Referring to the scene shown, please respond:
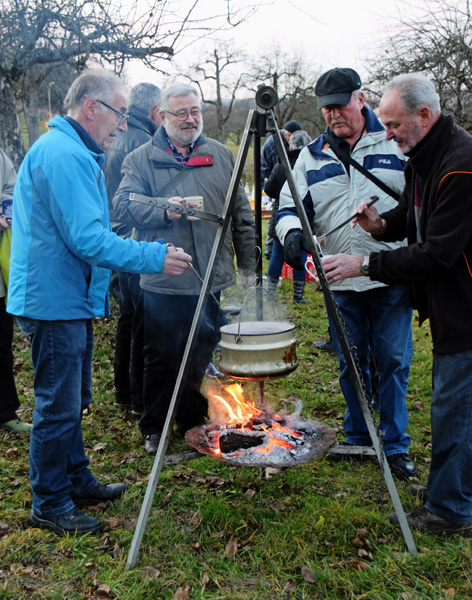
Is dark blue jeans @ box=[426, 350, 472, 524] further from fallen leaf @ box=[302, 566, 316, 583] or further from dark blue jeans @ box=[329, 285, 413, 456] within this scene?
fallen leaf @ box=[302, 566, 316, 583]

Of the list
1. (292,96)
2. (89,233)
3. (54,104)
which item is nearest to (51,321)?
(89,233)

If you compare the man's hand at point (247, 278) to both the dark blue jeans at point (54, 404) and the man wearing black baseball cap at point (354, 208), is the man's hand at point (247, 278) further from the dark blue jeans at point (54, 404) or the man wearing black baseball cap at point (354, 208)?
the dark blue jeans at point (54, 404)

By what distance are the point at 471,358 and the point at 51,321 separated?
2255 mm

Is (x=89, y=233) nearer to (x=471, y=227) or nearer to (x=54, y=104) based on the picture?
(x=471, y=227)

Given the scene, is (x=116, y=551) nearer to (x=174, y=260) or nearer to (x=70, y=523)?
(x=70, y=523)

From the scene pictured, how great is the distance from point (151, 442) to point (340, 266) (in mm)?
2208

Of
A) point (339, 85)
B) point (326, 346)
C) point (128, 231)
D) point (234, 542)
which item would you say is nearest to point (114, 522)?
point (234, 542)

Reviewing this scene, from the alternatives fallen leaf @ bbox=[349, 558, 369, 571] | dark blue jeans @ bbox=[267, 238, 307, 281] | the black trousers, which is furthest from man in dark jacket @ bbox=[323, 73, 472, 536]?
dark blue jeans @ bbox=[267, 238, 307, 281]

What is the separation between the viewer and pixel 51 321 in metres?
2.81

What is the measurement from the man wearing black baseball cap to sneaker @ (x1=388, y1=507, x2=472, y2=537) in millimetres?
568

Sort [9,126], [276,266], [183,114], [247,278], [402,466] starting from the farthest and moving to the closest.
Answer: [276,266] → [9,126] → [247,278] → [183,114] → [402,466]

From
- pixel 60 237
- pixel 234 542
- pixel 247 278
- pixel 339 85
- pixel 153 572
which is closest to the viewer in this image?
pixel 153 572

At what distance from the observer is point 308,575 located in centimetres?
261

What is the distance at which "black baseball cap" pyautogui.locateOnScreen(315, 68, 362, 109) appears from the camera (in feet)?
10.7
